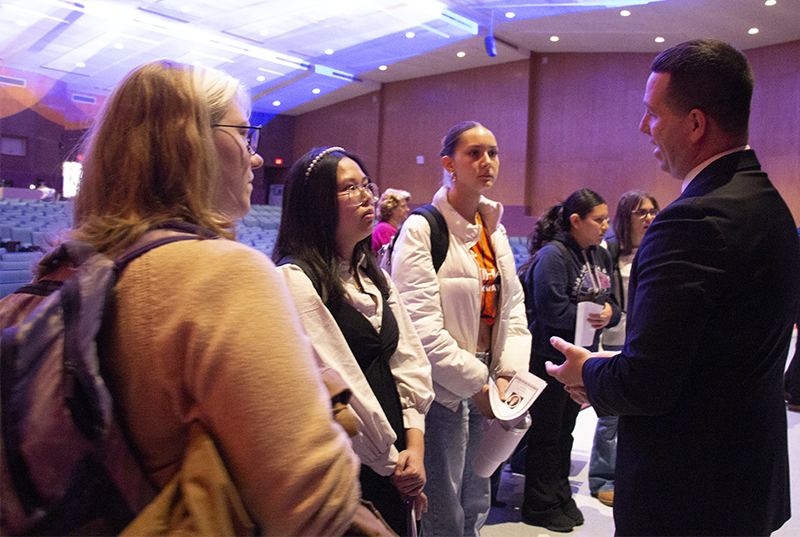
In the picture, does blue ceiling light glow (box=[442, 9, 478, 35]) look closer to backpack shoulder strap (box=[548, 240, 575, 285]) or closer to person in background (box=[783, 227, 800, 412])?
person in background (box=[783, 227, 800, 412])

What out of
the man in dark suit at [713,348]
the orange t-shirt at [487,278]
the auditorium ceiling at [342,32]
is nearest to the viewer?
the man in dark suit at [713,348]

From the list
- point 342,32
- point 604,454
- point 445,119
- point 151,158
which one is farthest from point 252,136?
point 445,119

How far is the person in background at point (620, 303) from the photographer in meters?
3.06

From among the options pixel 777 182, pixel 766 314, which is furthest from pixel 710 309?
pixel 777 182

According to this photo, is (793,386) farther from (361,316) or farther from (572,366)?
(361,316)

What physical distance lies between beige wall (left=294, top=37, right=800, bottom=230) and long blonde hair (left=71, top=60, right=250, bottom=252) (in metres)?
11.8

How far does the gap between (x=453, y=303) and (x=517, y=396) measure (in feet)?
1.41

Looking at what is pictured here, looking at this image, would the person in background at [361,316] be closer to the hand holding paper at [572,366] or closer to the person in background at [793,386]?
the hand holding paper at [572,366]

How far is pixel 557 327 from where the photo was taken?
2.67m

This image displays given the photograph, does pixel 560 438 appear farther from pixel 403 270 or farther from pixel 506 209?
pixel 506 209

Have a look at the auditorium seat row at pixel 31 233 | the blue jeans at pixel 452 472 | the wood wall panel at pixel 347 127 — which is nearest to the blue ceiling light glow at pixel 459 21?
the auditorium seat row at pixel 31 233

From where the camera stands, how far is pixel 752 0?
840 centimetres

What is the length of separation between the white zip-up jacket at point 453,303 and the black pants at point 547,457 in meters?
0.59

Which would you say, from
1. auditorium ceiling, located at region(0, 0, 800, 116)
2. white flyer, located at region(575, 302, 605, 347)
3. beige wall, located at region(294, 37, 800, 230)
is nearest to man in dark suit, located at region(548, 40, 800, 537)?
white flyer, located at region(575, 302, 605, 347)
